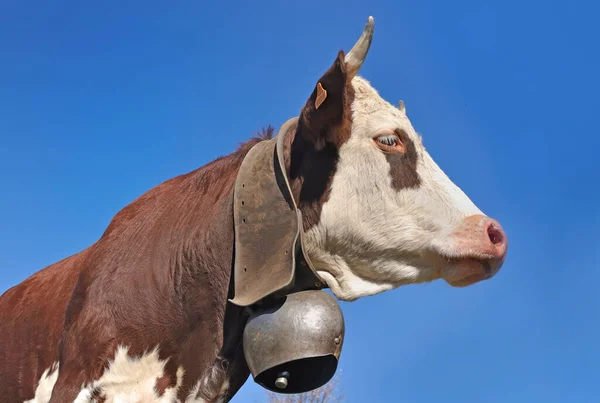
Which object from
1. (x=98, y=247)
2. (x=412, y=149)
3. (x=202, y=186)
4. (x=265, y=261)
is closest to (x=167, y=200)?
(x=202, y=186)

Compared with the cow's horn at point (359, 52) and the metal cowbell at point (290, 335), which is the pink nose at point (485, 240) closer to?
the metal cowbell at point (290, 335)

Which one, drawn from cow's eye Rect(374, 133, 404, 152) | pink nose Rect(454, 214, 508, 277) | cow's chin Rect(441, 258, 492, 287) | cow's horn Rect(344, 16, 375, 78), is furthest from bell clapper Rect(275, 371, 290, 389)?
cow's horn Rect(344, 16, 375, 78)

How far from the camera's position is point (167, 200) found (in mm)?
4691

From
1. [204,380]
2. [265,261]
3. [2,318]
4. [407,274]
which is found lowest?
[204,380]

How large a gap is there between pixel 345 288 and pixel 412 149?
0.98m

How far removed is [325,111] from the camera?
426 centimetres

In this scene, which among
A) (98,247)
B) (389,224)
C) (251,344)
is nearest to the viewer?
(251,344)

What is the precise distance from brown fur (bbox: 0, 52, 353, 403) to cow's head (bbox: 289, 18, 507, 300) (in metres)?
0.01

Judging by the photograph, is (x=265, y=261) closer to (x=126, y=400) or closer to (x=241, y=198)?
(x=241, y=198)

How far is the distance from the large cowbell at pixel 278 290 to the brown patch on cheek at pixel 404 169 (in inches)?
26.2

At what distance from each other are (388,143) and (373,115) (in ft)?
0.81

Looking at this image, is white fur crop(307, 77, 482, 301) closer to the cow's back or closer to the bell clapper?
the bell clapper

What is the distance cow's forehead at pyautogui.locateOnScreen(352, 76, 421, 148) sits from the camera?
14.3 ft

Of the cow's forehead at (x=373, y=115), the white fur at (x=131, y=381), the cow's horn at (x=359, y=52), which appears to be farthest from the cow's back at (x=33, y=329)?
the cow's horn at (x=359, y=52)
